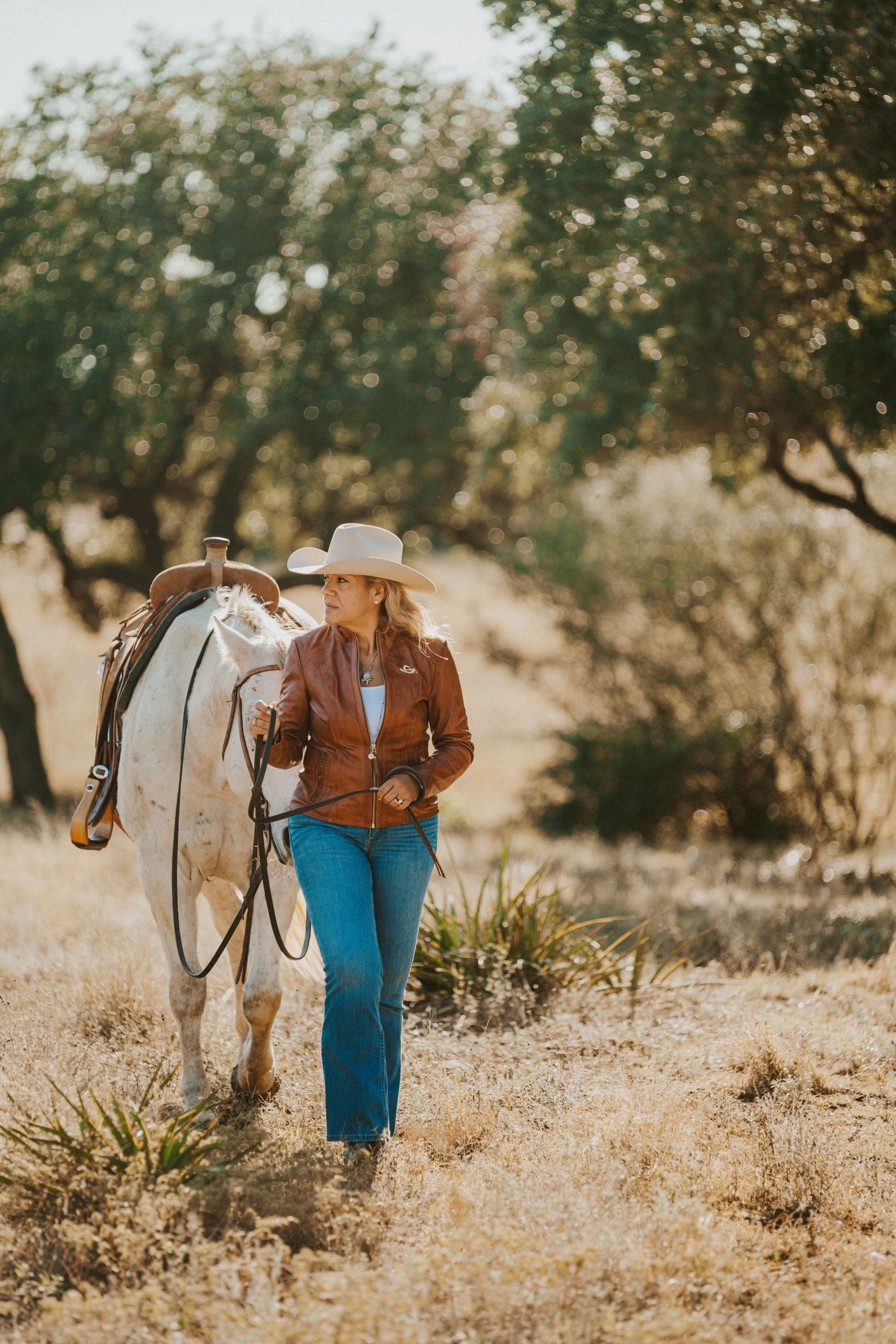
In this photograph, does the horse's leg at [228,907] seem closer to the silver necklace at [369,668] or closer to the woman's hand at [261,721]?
the woman's hand at [261,721]

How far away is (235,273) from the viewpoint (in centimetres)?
1248

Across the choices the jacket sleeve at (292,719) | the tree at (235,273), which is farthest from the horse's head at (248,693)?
the tree at (235,273)

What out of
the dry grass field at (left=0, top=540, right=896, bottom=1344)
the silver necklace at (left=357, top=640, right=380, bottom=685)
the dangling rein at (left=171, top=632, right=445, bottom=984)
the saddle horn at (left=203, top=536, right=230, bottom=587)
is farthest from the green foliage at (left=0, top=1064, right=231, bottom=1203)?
the saddle horn at (left=203, top=536, right=230, bottom=587)

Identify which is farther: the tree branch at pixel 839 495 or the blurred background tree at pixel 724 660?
the blurred background tree at pixel 724 660

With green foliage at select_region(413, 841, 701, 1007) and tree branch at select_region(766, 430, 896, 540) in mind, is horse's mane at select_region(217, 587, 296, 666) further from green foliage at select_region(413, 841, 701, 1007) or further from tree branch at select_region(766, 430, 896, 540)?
tree branch at select_region(766, 430, 896, 540)

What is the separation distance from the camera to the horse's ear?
158 inches

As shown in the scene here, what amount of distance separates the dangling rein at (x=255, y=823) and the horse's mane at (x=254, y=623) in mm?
174

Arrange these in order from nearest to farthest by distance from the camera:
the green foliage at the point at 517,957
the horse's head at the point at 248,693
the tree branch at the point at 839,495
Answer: the horse's head at the point at 248,693 → the green foliage at the point at 517,957 → the tree branch at the point at 839,495

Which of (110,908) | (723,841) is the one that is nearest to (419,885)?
(110,908)

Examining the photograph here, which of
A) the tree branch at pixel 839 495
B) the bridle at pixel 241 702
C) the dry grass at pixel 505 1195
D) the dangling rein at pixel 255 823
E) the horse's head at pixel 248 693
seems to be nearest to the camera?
the dry grass at pixel 505 1195

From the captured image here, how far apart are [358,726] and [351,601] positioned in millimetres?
441

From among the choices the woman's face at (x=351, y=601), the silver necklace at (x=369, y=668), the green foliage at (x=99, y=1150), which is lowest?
the green foliage at (x=99, y=1150)

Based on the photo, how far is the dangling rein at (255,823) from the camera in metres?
3.62

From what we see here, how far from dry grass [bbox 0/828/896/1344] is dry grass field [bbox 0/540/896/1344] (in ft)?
0.03
